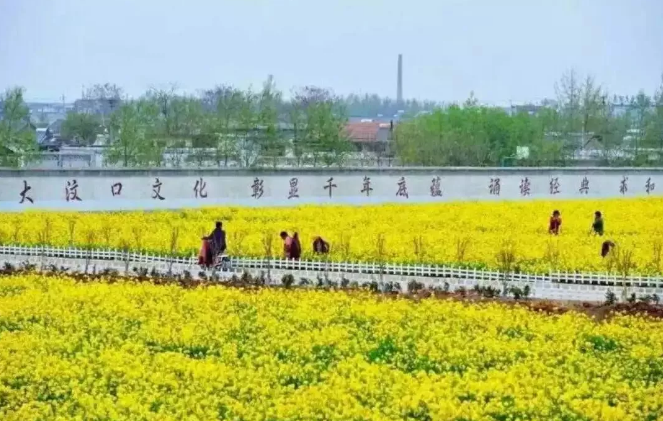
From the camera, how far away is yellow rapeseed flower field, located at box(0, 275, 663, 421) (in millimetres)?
12164

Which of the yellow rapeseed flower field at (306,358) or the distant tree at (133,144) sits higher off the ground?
the distant tree at (133,144)

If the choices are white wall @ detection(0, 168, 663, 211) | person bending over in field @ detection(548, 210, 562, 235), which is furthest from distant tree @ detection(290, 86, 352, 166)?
person bending over in field @ detection(548, 210, 562, 235)

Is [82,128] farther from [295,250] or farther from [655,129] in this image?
[295,250]

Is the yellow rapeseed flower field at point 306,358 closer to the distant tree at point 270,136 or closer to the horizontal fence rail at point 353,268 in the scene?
the horizontal fence rail at point 353,268

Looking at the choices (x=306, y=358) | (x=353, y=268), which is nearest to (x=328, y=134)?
(x=353, y=268)

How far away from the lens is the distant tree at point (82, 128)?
195 ft

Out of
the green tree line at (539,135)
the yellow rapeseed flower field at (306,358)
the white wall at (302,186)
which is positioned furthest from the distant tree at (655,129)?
the yellow rapeseed flower field at (306,358)

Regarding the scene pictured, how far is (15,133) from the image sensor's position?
40156mm

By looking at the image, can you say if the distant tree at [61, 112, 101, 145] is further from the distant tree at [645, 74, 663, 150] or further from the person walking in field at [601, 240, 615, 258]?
the person walking in field at [601, 240, 615, 258]

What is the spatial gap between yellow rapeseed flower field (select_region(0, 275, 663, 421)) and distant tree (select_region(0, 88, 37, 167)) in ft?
65.2

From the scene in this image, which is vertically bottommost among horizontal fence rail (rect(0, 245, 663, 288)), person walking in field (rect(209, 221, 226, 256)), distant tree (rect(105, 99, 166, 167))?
horizontal fence rail (rect(0, 245, 663, 288))

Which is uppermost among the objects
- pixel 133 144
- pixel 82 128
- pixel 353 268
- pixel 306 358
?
pixel 82 128

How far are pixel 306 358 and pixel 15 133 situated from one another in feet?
90.4

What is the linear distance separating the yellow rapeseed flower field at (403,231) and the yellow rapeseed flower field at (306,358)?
160 inches
